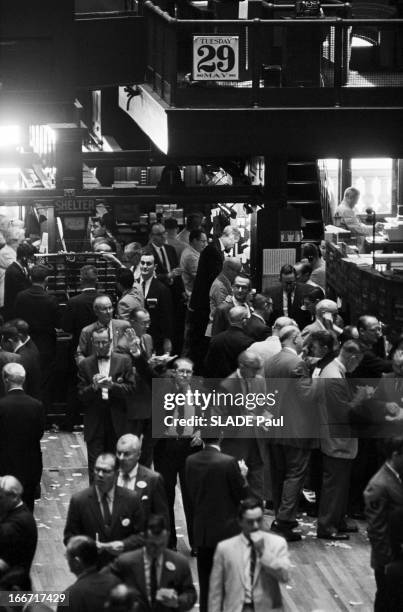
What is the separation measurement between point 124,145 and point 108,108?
29.1 inches

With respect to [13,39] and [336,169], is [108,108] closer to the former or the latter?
[336,169]

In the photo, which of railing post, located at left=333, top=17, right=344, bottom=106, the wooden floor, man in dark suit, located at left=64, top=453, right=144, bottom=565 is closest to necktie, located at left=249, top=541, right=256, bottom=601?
man in dark suit, located at left=64, top=453, right=144, bottom=565

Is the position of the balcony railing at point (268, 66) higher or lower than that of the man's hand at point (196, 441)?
higher

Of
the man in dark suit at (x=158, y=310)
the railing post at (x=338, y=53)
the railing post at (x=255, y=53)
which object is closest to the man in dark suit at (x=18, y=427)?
the man in dark suit at (x=158, y=310)

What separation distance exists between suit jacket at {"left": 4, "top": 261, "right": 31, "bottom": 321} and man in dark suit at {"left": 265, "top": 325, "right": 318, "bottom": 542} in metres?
4.65

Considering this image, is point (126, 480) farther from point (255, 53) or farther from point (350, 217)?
point (350, 217)

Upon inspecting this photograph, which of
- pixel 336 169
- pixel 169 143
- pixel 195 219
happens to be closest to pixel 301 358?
pixel 169 143

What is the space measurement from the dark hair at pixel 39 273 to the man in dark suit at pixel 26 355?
6.20 ft

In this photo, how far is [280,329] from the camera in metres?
13.2

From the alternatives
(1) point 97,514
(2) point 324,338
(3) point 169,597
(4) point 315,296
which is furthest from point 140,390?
(3) point 169,597

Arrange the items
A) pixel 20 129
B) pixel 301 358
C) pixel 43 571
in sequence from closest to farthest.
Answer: pixel 43 571 < pixel 301 358 < pixel 20 129

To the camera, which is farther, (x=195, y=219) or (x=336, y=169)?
(x=336, y=169)

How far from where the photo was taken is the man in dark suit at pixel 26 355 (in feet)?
44.0

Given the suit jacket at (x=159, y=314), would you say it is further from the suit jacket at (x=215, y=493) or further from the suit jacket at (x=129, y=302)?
the suit jacket at (x=215, y=493)
